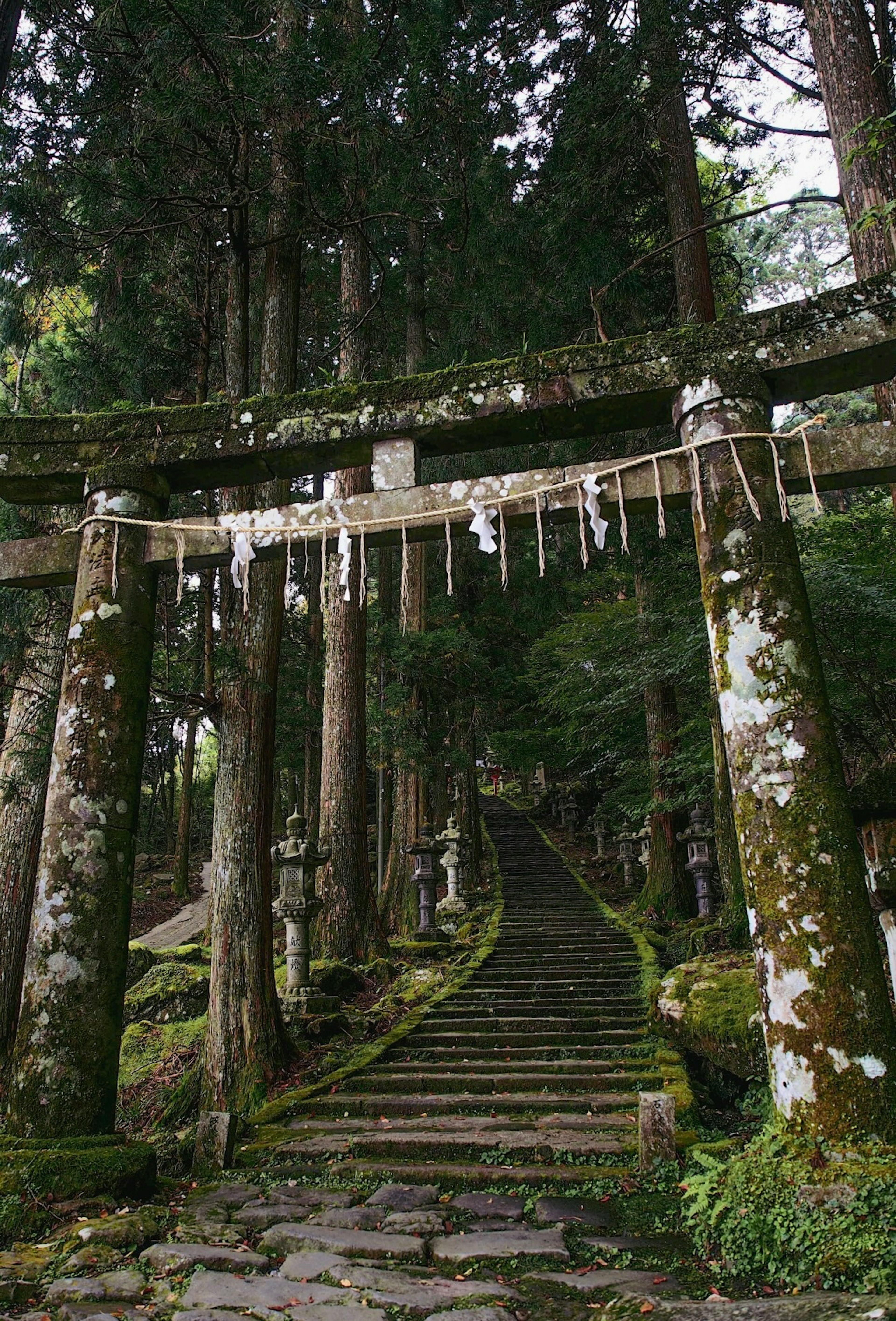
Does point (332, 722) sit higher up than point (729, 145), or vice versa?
point (729, 145)

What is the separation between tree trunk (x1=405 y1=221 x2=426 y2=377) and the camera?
1466 cm

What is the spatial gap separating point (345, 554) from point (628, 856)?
15.2 m

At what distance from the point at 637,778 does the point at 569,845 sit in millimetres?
10470

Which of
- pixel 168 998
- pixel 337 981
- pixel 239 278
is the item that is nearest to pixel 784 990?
pixel 337 981

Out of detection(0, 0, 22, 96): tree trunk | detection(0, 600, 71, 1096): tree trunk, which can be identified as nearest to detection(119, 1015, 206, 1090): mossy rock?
detection(0, 600, 71, 1096): tree trunk

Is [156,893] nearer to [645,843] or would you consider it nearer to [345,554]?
[645,843]

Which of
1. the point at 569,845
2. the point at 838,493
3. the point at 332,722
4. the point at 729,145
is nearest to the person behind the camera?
the point at 729,145

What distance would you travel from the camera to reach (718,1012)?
6051 millimetres

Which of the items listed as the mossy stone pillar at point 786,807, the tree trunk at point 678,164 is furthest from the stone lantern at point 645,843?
the mossy stone pillar at point 786,807

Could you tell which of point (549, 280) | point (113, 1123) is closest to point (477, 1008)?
point (113, 1123)

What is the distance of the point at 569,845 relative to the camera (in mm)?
24922

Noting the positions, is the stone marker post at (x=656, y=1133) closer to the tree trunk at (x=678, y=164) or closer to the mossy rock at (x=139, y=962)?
the tree trunk at (x=678, y=164)

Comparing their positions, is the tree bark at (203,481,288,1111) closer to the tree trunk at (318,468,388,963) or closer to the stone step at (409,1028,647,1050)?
the stone step at (409,1028,647,1050)

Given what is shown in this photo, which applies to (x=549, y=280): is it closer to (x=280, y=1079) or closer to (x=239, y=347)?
(x=239, y=347)
